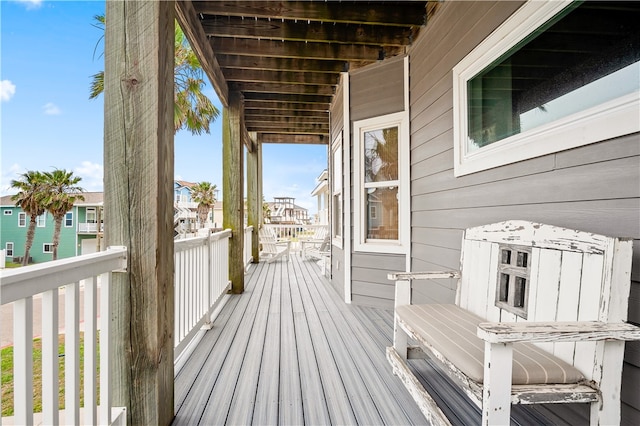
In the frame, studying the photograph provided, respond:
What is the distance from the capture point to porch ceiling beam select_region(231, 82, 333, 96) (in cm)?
435

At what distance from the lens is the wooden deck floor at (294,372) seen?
5.62 ft

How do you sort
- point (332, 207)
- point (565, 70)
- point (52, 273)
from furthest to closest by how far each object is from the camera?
point (332, 207)
point (565, 70)
point (52, 273)

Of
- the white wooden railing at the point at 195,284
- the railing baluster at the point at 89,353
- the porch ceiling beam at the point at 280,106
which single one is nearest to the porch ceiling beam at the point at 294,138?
the porch ceiling beam at the point at 280,106

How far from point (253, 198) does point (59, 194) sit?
13.9 ft

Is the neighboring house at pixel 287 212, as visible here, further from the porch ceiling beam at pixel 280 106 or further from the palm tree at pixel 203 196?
the porch ceiling beam at pixel 280 106

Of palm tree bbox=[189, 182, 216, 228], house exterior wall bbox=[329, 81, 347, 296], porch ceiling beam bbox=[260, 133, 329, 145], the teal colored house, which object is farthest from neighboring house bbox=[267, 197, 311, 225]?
the teal colored house

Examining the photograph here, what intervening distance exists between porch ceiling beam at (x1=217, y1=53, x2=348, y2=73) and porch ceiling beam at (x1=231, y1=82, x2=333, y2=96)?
538 mm

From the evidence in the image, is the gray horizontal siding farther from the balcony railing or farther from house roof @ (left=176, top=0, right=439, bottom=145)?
the balcony railing

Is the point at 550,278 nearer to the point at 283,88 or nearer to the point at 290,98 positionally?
the point at 283,88

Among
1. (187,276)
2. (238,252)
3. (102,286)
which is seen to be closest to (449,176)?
(187,276)

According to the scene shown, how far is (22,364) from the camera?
0.93m

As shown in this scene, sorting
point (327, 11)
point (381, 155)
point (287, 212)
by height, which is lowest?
point (287, 212)

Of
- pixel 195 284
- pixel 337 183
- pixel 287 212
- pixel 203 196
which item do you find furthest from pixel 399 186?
pixel 287 212

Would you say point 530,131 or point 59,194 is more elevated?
point 530,131
